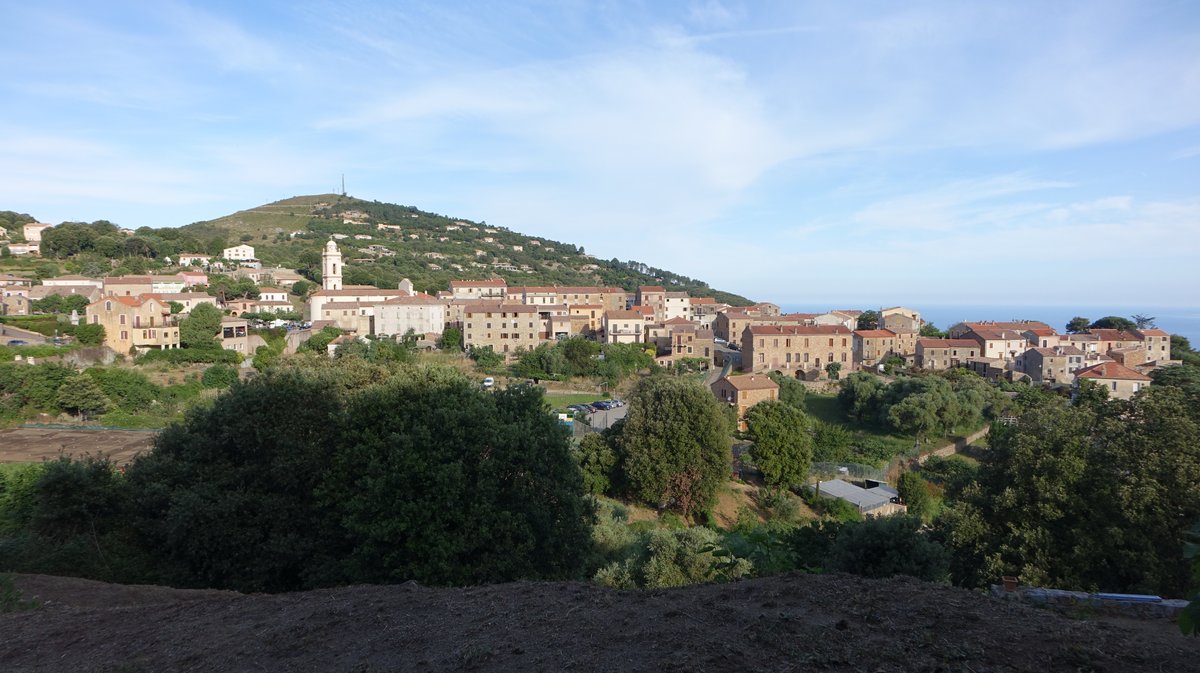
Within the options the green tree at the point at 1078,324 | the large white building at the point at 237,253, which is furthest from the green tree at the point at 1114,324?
the large white building at the point at 237,253

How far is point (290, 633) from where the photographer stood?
5.63 metres

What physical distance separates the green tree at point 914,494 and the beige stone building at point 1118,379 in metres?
24.6

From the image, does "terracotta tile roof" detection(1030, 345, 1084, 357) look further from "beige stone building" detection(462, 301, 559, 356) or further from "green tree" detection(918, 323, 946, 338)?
"beige stone building" detection(462, 301, 559, 356)

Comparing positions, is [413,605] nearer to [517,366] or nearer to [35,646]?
[35,646]

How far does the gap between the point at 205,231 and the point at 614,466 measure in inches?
4442

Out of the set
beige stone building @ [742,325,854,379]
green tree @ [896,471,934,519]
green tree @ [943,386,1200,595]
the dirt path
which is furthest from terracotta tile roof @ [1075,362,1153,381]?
the dirt path

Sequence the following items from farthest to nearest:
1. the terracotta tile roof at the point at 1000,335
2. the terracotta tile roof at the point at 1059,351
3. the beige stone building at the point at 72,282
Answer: the terracotta tile roof at the point at 1000,335, the beige stone building at the point at 72,282, the terracotta tile roof at the point at 1059,351

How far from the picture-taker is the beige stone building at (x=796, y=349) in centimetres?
5266

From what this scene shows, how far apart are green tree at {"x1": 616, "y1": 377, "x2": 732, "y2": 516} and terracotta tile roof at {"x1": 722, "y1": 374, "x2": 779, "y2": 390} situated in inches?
644

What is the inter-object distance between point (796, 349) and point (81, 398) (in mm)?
48175

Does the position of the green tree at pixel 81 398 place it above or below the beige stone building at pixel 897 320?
below

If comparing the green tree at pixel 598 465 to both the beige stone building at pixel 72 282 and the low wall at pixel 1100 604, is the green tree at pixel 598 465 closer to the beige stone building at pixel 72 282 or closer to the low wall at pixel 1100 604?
the low wall at pixel 1100 604

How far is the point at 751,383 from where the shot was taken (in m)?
39.9

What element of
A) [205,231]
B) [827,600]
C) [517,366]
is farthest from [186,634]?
[205,231]
